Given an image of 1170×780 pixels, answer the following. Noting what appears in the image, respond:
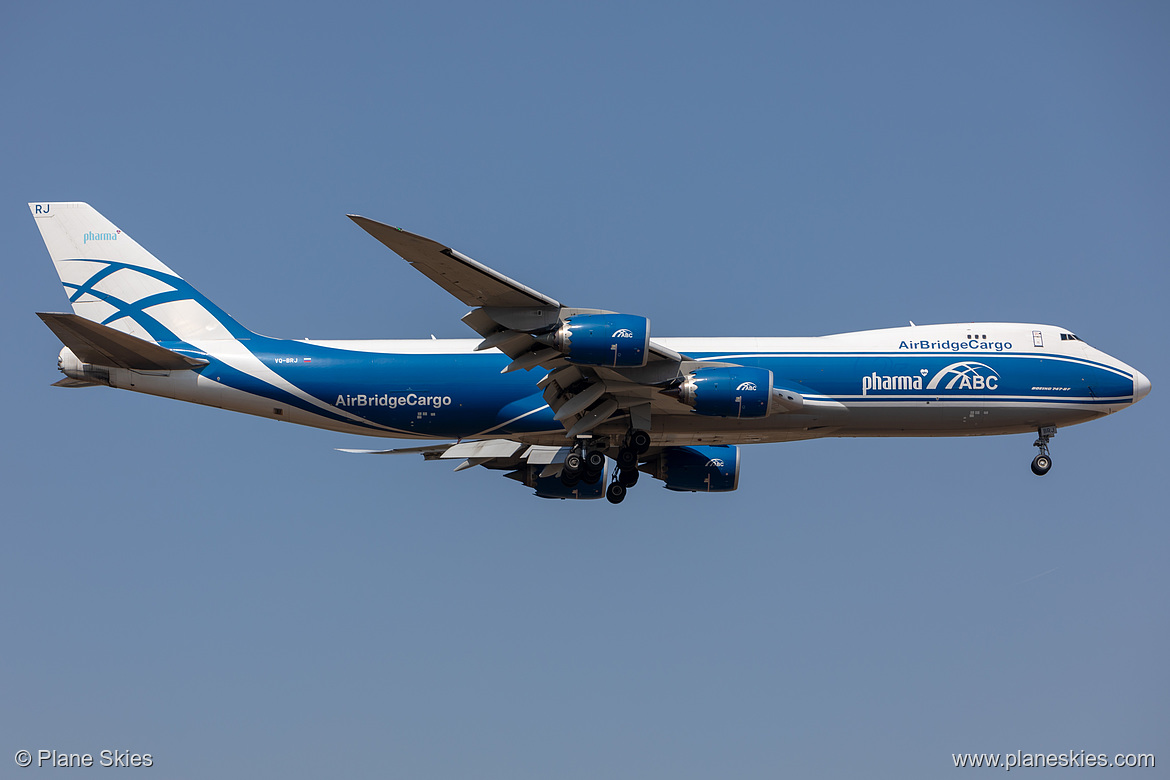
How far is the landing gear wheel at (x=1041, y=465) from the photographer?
35.0 m

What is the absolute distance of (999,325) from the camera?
35.5 metres

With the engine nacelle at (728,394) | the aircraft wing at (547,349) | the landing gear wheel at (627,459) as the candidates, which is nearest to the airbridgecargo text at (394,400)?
the aircraft wing at (547,349)

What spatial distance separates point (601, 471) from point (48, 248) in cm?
1861

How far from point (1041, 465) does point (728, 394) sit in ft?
37.0

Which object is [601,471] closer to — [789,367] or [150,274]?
[789,367]

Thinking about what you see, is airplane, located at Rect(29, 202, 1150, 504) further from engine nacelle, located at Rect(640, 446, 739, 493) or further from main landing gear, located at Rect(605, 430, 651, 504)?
engine nacelle, located at Rect(640, 446, 739, 493)

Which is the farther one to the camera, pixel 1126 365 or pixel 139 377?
pixel 1126 365

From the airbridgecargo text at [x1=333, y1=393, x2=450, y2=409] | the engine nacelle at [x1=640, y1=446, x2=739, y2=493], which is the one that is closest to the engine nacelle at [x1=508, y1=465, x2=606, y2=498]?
the engine nacelle at [x1=640, y1=446, x2=739, y2=493]

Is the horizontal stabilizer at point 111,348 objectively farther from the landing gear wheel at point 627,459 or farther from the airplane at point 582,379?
the landing gear wheel at point 627,459

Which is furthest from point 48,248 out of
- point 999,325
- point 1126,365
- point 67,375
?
point 1126,365

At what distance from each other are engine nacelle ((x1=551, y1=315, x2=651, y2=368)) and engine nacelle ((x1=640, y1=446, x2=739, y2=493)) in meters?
9.75

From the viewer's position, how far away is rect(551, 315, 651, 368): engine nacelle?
2817 centimetres

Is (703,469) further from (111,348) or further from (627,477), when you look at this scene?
(111,348)

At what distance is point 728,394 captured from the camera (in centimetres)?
3070
